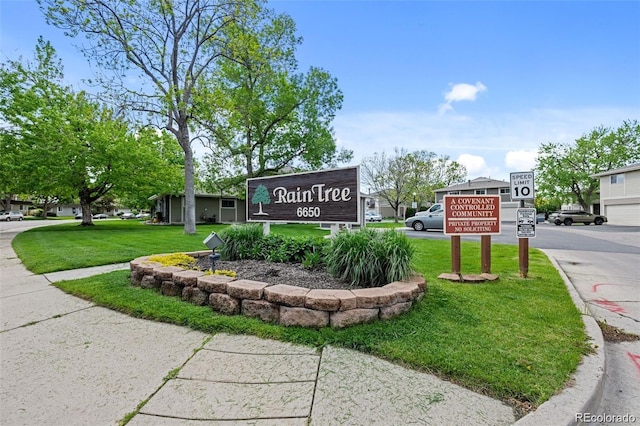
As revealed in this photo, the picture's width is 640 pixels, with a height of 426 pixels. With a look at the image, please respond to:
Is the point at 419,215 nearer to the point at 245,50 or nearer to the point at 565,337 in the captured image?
the point at 245,50

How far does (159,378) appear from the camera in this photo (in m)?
2.34

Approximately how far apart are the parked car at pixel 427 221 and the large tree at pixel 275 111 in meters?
7.62

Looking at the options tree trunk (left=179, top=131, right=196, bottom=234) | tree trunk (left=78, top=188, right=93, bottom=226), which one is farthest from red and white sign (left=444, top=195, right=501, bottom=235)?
tree trunk (left=78, top=188, right=93, bottom=226)

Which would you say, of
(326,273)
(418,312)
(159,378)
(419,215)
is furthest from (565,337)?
(419,215)

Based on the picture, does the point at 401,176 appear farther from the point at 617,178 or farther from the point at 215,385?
the point at 215,385

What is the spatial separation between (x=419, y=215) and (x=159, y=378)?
1783cm

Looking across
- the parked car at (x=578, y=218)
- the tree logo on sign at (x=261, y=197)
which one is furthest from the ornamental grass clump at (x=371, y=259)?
the parked car at (x=578, y=218)

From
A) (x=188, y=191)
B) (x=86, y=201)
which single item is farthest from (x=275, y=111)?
(x=86, y=201)

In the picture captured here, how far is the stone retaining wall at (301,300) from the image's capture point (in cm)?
312

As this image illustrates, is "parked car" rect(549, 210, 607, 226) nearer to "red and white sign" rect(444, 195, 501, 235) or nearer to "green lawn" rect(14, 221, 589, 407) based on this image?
"green lawn" rect(14, 221, 589, 407)

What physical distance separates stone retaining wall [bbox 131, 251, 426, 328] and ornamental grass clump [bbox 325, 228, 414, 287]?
230mm

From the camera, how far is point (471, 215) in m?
5.35

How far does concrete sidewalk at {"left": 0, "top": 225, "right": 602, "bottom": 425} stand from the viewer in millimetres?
1900

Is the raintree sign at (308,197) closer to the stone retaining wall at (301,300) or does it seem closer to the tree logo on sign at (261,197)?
the tree logo on sign at (261,197)
